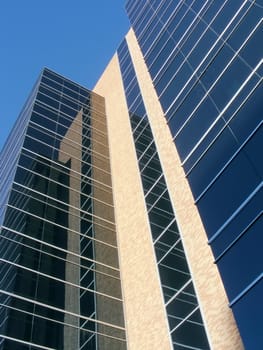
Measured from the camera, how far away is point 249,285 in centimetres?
976

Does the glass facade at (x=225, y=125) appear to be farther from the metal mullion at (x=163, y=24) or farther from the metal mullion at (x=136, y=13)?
the metal mullion at (x=136, y=13)

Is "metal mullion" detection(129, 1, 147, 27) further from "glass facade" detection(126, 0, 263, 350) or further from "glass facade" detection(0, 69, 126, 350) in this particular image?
"glass facade" detection(126, 0, 263, 350)

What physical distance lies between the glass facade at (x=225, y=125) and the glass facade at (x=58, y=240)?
621cm

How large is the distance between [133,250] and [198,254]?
459 cm

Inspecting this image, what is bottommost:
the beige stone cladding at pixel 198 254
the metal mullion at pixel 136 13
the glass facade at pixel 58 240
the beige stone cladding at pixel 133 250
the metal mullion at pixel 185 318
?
the glass facade at pixel 58 240

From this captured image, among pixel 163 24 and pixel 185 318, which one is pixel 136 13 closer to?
pixel 163 24

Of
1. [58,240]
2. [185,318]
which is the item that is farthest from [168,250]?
[58,240]

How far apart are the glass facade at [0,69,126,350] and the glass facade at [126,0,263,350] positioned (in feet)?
20.4

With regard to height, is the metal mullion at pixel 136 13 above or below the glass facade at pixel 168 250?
above

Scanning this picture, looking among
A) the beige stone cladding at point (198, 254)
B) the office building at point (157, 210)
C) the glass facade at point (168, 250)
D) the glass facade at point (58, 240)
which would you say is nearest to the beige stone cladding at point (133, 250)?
the office building at point (157, 210)

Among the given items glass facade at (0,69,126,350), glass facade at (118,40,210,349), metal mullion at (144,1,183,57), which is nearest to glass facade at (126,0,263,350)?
metal mullion at (144,1,183,57)

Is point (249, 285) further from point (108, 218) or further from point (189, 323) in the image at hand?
point (108, 218)

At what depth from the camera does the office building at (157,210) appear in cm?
1148

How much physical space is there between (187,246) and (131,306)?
3.41 m
